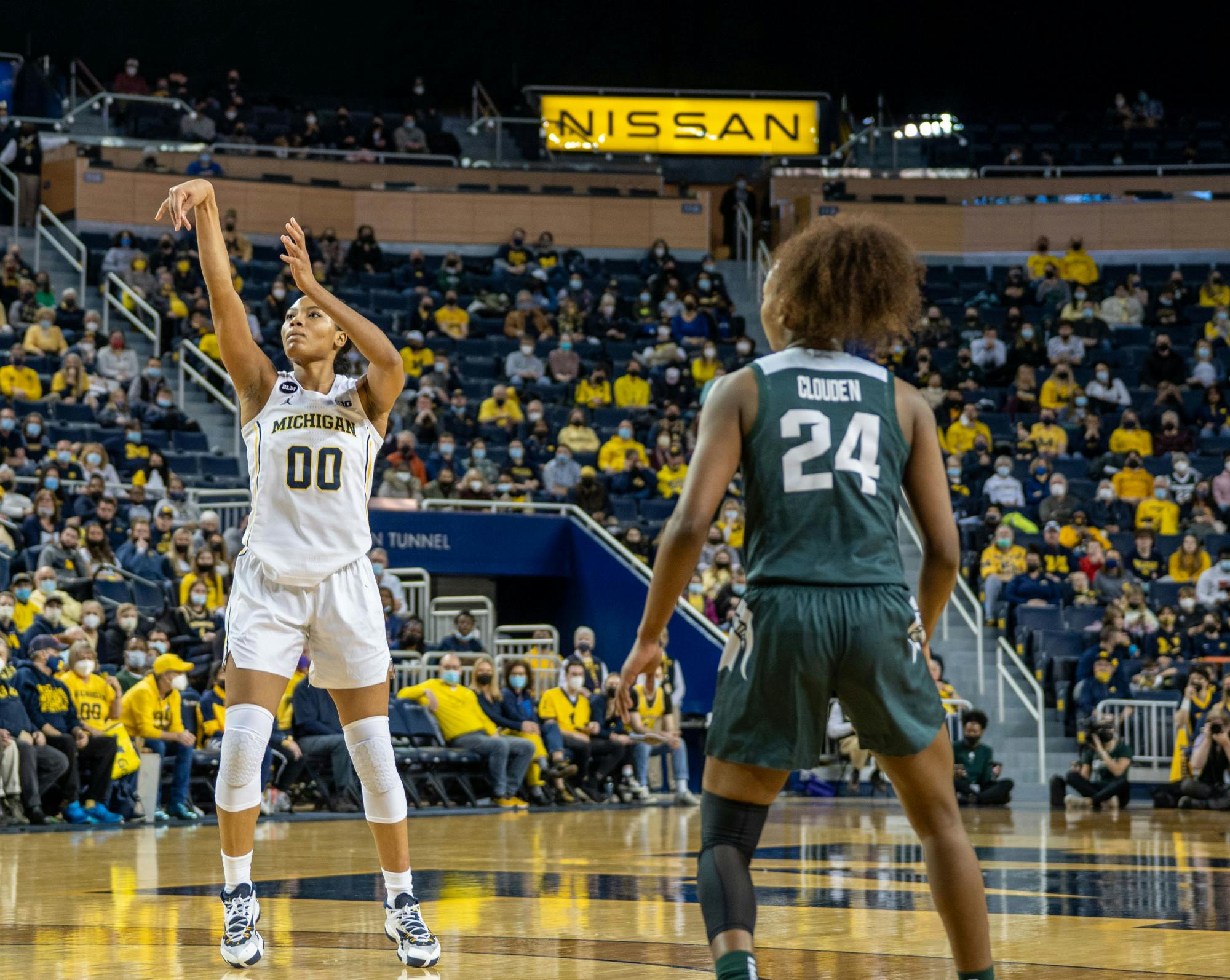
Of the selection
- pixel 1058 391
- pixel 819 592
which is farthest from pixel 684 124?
pixel 819 592

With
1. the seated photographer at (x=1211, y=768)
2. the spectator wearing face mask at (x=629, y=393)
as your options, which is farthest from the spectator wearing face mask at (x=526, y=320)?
the seated photographer at (x=1211, y=768)

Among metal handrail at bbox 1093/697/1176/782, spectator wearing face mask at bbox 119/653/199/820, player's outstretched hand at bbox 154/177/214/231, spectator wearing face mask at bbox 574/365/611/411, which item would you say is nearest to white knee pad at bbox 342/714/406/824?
player's outstretched hand at bbox 154/177/214/231

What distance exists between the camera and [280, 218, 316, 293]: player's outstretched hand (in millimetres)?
5129

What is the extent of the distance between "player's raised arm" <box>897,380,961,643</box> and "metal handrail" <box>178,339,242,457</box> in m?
17.6

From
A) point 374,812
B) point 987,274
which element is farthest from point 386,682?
point 987,274

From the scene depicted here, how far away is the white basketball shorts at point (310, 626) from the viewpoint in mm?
5188

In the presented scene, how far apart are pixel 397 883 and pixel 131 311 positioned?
1876 centimetres

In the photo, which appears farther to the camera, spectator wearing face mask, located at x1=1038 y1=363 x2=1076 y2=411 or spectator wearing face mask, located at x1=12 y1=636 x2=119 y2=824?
spectator wearing face mask, located at x1=1038 y1=363 x2=1076 y2=411

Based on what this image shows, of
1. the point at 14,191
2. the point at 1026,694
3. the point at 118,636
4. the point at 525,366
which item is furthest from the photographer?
the point at 14,191

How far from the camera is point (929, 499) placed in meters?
3.81

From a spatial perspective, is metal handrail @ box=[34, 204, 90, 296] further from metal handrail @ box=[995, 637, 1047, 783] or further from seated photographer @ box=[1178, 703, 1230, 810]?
seated photographer @ box=[1178, 703, 1230, 810]

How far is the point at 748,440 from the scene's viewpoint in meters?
3.67

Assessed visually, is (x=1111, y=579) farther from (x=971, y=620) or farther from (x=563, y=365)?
(x=563, y=365)

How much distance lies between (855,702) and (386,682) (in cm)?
220
